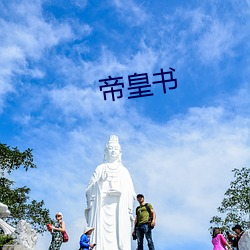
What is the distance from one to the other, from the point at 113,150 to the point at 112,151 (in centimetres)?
4

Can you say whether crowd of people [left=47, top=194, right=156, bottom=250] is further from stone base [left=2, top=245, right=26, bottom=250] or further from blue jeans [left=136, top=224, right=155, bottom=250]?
stone base [left=2, top=245, right=26, bottom=250]

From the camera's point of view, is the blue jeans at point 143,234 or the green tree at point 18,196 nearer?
the blue jeans at point 143,234

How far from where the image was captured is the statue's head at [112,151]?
14.8m

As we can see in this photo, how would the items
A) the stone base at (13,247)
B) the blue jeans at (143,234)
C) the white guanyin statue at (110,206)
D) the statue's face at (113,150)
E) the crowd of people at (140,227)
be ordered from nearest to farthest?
the crowd of people at (140,227) → the blue jeans at (143,234) → the stone base at (13,247) → the white guanyin statue at (110,206) → the statue's face at (113,150)

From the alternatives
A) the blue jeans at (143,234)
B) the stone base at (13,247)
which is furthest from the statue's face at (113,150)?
the stone base at (13,247)

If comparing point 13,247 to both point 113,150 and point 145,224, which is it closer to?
point 145,224

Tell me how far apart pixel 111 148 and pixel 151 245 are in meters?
4.91

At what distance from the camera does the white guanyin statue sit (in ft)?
44.7

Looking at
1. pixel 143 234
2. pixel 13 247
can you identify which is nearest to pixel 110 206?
pixel 143 234

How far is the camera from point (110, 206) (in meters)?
14.0

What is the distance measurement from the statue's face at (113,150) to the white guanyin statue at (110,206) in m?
0.32

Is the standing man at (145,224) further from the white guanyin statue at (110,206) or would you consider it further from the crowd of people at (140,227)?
the white guanyin statue at (110,206)

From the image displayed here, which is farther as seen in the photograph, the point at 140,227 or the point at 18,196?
the point at 18,196

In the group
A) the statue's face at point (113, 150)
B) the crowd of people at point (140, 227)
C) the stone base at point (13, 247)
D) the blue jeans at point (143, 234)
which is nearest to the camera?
the crowd of people at point (140, 227)
